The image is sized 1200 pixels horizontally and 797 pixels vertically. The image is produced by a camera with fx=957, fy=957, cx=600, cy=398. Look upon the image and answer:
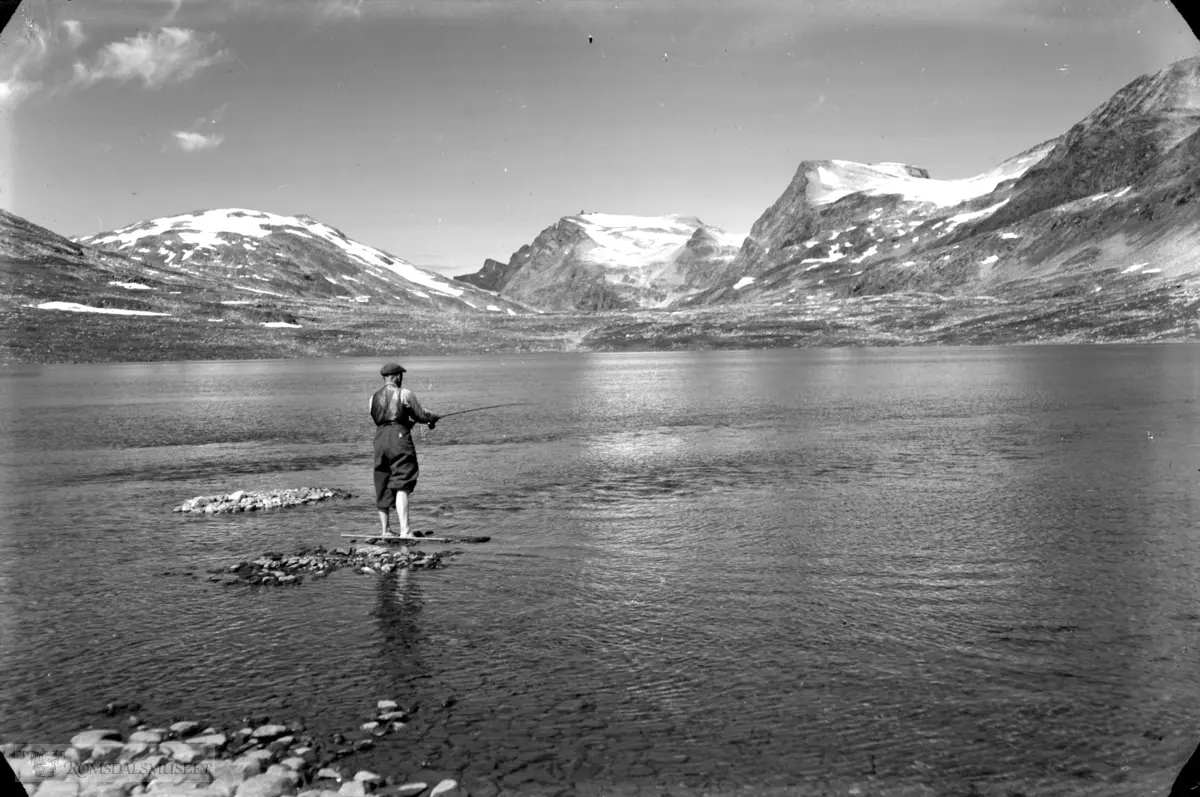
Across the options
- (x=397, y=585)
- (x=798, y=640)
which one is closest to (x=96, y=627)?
(x=397, y=585)

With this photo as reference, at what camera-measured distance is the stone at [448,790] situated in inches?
408

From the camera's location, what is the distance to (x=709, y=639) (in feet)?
50.2

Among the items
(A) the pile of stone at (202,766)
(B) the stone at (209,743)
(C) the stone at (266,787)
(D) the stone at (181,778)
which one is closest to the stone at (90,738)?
(A) the pile of stone at (202,766)

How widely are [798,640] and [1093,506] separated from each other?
14.9 metres

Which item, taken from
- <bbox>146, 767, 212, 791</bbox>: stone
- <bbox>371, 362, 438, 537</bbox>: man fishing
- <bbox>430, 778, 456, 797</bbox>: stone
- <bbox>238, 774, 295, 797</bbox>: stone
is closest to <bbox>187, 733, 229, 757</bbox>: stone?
<bbox>146, 767, 212, 791</bbox>: stone

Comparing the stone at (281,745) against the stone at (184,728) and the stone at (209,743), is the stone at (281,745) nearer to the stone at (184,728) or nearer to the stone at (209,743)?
the stone at (209,743)

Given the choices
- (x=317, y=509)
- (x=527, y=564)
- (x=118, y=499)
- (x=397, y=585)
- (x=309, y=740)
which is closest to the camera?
(x=309, y=740)

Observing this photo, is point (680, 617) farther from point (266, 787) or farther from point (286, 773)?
point (266, 787)

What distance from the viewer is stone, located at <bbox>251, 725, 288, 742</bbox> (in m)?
11.7

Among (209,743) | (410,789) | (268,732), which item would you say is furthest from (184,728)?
(410,789)

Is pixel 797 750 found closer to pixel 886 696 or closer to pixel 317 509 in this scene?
pixel 886 696

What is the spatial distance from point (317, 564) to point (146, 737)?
871 centimetres

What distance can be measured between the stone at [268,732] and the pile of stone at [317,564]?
735cm

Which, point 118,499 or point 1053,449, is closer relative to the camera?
point 118,499
